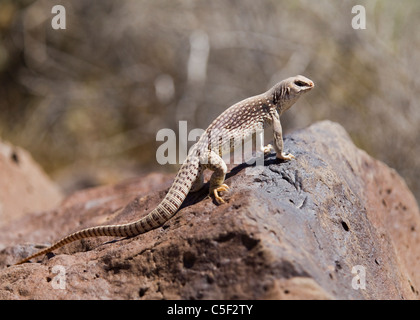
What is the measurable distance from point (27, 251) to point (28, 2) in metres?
11.2

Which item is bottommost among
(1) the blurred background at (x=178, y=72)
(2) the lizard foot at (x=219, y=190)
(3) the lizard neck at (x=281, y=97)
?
(2) the lizard foot at (x=219, y=190)

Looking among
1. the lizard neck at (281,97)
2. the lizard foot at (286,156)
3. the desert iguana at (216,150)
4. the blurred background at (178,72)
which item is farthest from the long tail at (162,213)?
the blurred background at (178,72)

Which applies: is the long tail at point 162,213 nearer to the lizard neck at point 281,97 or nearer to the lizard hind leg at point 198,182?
the lizard hind leg at point 198,182

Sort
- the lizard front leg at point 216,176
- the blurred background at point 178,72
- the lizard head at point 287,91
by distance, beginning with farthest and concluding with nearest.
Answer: the blurred background at point 178,72 → the lizard head at point 287,91 → the lizard front leg at point 216,176

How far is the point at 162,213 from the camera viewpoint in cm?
491

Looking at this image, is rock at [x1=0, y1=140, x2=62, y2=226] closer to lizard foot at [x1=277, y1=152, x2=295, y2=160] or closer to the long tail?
the long tail

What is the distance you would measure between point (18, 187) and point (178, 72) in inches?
213

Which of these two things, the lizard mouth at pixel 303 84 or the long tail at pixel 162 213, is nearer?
the long tail at pixel 162 213

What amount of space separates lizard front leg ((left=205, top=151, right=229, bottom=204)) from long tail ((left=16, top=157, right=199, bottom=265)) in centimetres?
18

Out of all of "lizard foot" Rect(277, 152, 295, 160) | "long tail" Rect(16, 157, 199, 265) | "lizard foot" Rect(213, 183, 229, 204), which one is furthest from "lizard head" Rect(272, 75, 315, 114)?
"lizard foot" Rect(213, 183, 229, 204)

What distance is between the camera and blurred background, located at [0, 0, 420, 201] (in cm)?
1202

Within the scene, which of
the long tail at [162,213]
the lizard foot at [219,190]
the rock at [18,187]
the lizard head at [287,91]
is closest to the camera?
the lizard foot at [219,190]

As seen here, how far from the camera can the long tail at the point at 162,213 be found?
4.92 m

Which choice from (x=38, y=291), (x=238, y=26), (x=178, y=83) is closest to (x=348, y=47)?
(x=238, y=26)
